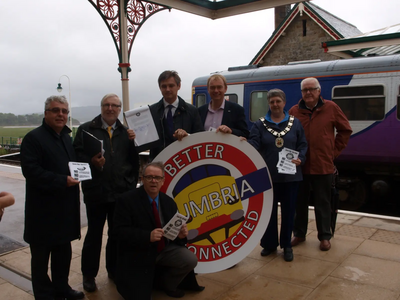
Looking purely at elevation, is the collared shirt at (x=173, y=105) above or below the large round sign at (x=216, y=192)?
above

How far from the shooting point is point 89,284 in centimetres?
337

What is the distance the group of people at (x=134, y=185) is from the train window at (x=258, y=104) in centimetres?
489

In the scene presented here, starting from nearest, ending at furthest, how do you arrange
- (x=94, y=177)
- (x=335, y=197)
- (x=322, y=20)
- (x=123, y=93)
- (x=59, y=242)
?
(x=59, y=242)
(x=94, y=177)
(x=335, y=197)
(x=123, y=93)
(x=322, y=20)

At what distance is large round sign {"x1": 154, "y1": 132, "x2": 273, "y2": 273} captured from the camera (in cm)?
340

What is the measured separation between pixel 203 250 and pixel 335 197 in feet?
6.62

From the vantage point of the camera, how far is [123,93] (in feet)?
24.1

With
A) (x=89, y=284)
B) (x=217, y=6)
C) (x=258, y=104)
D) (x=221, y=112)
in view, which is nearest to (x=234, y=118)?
(x=221, y=112)

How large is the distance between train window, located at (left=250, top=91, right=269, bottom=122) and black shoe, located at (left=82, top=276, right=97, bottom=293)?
666 centimetres

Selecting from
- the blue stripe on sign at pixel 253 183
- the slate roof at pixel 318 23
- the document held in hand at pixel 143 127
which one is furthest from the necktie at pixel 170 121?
the slate roof at pixel 318 23

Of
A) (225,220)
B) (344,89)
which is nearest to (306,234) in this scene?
(225,220)

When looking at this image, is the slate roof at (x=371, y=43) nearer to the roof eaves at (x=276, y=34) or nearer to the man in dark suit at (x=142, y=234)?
the man in dark suit at (x=142, y=234)

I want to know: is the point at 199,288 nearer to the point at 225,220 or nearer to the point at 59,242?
the point at 225,220

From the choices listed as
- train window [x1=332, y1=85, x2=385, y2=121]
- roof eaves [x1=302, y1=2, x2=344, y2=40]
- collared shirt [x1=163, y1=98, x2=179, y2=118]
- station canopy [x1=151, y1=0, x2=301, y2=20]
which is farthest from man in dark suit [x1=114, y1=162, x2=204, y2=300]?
roof eaves [x1=302, y1=2, x2=344, y2=40]

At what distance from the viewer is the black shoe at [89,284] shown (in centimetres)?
336
